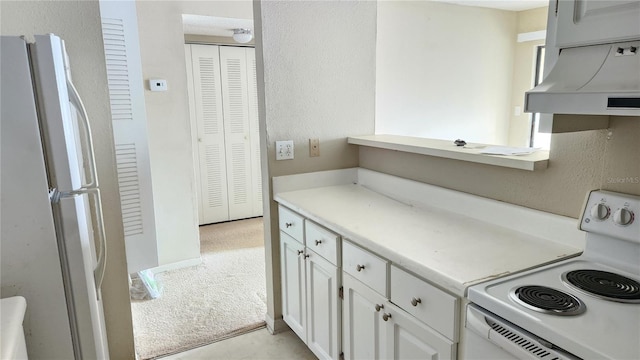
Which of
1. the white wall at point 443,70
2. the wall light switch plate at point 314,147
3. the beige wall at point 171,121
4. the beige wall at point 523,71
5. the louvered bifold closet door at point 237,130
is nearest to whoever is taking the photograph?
the wall light switch plate at point 314,147

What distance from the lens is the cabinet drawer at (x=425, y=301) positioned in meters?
1.26

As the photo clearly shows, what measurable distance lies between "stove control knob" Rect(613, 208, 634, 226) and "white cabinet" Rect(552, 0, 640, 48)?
512 mm

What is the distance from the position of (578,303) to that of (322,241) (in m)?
1.06

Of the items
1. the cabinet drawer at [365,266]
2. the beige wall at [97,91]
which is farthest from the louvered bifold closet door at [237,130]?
the cabinet drawer at [365,266]

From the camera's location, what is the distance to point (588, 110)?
1058mm

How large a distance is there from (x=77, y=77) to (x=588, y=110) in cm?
200

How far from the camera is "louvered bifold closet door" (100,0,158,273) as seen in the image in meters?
2.31

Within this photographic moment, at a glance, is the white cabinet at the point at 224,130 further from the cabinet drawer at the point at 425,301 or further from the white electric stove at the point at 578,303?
the white electric stove at the point at 578,303

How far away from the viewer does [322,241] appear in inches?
75.3

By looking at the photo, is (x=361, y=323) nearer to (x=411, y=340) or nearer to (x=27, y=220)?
(x=411, y=340)

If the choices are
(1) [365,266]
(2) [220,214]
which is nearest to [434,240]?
(1) [365,266]

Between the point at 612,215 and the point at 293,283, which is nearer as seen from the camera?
the point at 612,215

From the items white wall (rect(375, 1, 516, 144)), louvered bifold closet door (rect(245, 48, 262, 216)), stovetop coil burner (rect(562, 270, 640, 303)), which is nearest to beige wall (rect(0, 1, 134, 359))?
stovetop coil burner (rect(562, 270, 640, 303))

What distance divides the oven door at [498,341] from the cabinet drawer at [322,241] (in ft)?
2.34
